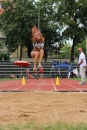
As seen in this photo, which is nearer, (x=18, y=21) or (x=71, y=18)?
(x=71, y=18)

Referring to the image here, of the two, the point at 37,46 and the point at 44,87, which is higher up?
the point at 37,46

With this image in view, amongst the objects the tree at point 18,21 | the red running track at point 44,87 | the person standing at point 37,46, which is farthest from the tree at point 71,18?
the person standing at point 37,46

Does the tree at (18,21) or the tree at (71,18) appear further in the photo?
the tree at (18,21)

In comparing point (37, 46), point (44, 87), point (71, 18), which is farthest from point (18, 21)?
point (37, 46)

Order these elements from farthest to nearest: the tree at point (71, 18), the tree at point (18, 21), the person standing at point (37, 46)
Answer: the tree at point (18, 21) → the tree at point (71, 18) → the person standing at point (37, 46)

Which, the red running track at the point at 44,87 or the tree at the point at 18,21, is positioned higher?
the tree at the point at 18,21

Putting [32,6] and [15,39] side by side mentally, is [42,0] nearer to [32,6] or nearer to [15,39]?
[32,6]

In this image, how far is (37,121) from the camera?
5.74 metres

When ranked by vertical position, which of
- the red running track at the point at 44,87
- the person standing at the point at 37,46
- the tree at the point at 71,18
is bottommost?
the red running track at the point at 44,87

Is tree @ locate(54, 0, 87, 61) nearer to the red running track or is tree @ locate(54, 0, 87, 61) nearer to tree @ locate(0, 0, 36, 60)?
tree @ locate(0, 0, 36, 60)

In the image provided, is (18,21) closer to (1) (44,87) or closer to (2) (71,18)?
(2) (71,18)

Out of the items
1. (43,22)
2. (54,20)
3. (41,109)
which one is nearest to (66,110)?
(41,109)

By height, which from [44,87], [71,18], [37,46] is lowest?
[44,87]

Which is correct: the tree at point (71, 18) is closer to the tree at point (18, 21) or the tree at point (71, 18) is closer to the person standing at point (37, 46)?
the tree at point (18, 21)
